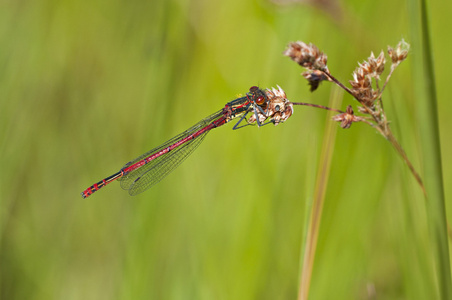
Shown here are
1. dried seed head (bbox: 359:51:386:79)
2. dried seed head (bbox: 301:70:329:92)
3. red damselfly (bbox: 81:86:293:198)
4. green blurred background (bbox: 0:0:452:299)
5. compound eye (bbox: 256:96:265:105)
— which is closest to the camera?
dried seed head (bbox: 359:51:386:79)

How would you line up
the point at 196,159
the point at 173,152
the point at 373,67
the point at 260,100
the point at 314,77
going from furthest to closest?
the point at 196,159 < the point at 173,152 < the point at 260,100 < the point at 314,77 < the point at 373,67

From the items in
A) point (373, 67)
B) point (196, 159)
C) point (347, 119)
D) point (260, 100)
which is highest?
point (196, 159)

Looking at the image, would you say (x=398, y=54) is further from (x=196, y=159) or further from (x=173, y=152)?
(x=196, y=159)

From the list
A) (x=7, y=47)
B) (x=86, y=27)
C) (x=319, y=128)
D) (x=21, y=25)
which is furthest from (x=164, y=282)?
(x=86, y=27)

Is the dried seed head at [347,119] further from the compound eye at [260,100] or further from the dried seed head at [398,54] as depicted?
the compound eye at [260,100]

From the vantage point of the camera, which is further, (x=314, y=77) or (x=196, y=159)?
(x=196, y=159)

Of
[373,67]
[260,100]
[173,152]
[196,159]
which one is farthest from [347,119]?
[196,159]

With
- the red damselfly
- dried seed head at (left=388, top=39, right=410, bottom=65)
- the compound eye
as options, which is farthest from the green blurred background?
the compound eye

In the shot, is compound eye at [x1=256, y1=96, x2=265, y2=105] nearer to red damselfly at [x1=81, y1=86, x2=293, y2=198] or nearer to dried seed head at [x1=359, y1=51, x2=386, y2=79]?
red damselfly at [x1=81, y1=86, x2=293, y2=198]

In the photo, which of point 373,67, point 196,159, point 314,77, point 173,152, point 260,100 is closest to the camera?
point 373,67
